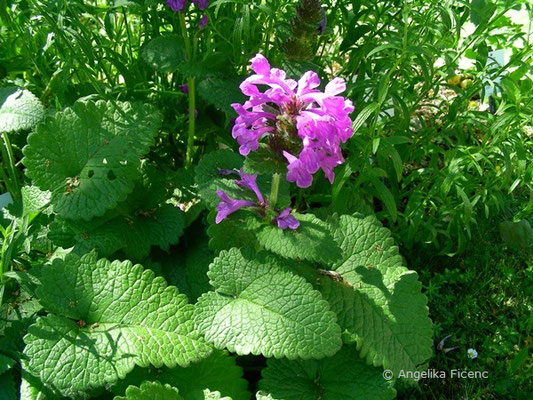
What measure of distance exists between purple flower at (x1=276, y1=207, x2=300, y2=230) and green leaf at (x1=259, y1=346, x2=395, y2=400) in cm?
35

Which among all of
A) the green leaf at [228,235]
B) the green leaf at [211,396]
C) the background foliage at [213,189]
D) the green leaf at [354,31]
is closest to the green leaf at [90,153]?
the background foliage at [213,189]

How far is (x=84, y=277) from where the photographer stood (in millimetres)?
1437

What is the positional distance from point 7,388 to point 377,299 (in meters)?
0.96

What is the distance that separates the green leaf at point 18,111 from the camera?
164 centimetres

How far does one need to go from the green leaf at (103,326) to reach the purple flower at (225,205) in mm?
217

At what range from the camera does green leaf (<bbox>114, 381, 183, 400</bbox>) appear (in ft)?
4.20

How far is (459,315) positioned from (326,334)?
2.59 feet

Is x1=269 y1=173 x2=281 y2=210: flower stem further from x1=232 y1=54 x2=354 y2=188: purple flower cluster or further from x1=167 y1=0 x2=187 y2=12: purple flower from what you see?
x1=167 y1=0 x2=187 y2=12: purple flower

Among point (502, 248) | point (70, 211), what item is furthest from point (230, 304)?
point (502, 248)

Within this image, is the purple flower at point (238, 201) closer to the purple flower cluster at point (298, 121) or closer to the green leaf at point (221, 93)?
the purple flower cluster at point (298, 121)

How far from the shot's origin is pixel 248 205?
1502mm

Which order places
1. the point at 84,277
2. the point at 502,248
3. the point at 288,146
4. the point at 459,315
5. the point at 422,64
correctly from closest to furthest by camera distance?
the point at 288,146, the point at 84,277, the point at 422,64, the point at 459,315, the point at 502,248

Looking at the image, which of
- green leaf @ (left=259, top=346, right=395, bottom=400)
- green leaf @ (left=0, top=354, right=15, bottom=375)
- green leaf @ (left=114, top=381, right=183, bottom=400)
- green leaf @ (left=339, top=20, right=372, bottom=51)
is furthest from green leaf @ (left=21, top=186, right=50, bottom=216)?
green leaf @ (left=339, top=20, right=372, bottom=51)

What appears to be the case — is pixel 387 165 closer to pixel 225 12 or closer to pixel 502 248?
pixel 502 248
